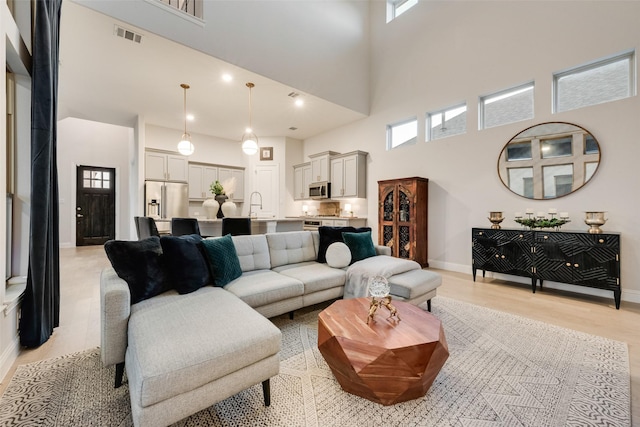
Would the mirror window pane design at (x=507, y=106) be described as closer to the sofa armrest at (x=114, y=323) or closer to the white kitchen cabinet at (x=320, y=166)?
the white kitchen cabinet at (x=320, y=166)

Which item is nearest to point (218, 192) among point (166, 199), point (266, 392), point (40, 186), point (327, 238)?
point (327, 238)

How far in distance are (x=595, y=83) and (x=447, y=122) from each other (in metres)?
1.95

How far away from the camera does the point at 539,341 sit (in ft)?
7.40

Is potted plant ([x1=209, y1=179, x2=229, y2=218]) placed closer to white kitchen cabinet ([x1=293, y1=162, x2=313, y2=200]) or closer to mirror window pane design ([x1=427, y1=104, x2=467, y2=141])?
white kitchen cabinet ([x1=293, y1=162, x2=313, y2=200])

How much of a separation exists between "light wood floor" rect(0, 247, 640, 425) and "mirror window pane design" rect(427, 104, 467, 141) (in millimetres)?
2594

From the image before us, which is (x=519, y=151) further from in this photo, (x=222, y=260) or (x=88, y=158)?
(x=88, y=158)

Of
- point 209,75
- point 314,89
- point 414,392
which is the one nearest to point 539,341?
point 414,392

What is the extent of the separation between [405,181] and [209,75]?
12.8 feet

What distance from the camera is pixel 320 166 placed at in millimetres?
7008

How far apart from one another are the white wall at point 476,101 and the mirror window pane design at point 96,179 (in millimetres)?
7546

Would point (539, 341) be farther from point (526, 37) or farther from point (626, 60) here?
point (526, 37)

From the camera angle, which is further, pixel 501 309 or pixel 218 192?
pixel 218 192

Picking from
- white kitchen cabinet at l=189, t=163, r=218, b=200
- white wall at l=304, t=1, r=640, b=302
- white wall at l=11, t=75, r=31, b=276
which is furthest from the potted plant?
white wall at l=304, t=1, r=640, b=302

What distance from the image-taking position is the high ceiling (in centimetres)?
360
